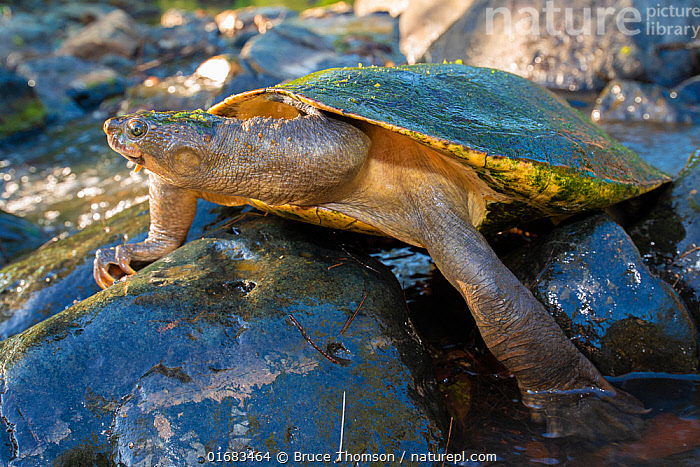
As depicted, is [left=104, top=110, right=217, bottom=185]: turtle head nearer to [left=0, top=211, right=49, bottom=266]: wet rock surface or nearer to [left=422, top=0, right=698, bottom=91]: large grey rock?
[left=0, top=211, right=49, bottom=266]: wet rock surface

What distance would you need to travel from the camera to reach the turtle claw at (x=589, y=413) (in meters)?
1.91

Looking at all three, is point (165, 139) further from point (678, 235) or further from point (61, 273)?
point (678, 235)

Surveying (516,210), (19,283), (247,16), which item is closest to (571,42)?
(516,210)

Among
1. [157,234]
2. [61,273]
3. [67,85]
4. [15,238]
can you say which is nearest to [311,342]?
[157,234]

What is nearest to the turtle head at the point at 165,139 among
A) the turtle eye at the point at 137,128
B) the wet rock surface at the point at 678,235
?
the turtle eye at the point at 137,128

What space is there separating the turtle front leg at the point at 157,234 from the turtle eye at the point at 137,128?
1.64 ft

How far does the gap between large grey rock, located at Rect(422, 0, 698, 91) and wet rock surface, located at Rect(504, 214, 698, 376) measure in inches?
200

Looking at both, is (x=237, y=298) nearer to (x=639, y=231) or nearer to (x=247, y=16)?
(x=639, y=231)

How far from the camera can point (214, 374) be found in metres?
1.73

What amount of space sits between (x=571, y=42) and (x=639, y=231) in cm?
490

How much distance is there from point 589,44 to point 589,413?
6062 mm

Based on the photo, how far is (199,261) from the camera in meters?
2.21

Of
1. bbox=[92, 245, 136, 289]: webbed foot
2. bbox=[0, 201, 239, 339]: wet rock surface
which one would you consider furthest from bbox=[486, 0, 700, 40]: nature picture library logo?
bbox=[92, 245, 136, 289]: webbed foot

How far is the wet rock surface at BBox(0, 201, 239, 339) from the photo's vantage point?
2.77 m
